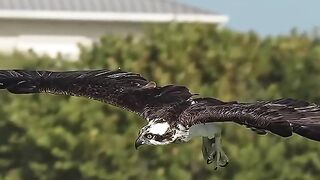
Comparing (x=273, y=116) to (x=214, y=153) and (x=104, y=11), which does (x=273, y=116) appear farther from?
(x=104, y=11)

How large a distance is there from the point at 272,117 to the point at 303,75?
1266cm

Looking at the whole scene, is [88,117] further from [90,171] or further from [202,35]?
[202,35]

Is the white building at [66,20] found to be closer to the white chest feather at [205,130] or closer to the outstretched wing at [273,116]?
the white chest feather at [205,130]

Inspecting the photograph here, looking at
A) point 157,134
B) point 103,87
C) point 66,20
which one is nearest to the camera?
point 157,134

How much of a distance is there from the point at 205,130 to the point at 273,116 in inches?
60.3

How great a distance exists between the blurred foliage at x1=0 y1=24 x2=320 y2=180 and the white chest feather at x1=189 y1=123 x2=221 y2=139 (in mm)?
9287

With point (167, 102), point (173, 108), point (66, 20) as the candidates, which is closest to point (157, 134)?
point (173, 108)

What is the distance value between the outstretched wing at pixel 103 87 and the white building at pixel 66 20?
1981 cm

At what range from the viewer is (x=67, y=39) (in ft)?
117

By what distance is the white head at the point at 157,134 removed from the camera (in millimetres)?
12828

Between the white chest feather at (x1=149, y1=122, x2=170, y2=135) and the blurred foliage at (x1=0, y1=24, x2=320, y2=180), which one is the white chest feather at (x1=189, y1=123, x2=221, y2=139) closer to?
the white chest feather at (x1=149, y1=122, x2=170, y2=135)

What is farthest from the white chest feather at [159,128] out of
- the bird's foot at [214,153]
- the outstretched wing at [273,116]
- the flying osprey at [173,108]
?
the bird's foot at [214,153]

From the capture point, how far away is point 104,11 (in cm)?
3566

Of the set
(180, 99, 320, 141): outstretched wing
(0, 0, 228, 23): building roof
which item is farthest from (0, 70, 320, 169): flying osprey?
(0, 0, 228, 23): building roof
